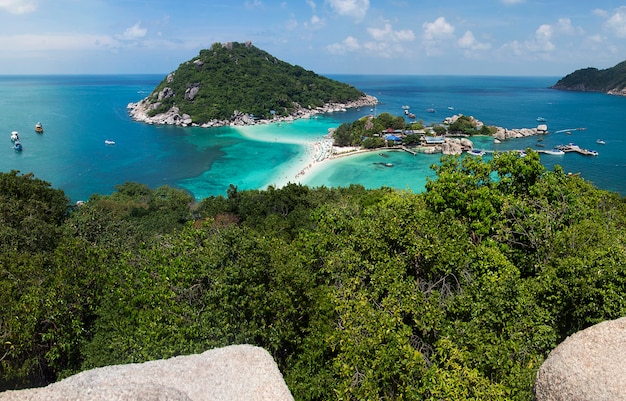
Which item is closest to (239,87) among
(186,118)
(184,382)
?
(186,118)

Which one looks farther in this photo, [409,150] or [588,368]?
[409,150]

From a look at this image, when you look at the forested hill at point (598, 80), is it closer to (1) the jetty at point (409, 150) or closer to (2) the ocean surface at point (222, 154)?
(2) the ocean surface at point (222, 154)

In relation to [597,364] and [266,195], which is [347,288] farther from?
[266,195]

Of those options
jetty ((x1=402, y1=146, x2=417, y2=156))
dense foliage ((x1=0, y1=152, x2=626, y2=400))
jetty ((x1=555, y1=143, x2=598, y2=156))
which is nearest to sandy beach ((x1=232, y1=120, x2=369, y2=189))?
jetty ((x1=402, y1=146, x2=417, y2=156))

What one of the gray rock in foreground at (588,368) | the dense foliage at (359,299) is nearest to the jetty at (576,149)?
the dense foliage at (359,299)

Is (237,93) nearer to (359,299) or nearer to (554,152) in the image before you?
(554,152)

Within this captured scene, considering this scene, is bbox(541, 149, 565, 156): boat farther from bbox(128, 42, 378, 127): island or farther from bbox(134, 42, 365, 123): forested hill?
bbox(134, 42, 365, 123): forested hill
